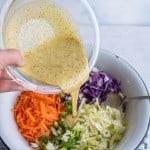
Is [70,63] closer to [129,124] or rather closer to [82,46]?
[82,46]

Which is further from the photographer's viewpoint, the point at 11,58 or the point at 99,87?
the point at 99,87

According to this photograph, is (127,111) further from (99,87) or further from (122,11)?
(122,11)

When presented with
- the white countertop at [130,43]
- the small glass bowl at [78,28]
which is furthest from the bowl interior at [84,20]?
the white countertop at [130,43]

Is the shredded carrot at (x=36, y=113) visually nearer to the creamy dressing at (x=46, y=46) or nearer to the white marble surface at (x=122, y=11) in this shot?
the creamy dressing at (x=46, y=46)

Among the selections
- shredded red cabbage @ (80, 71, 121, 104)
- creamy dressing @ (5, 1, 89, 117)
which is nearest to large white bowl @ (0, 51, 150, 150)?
shredded red cabbage @ (80, 71, 121, 104)

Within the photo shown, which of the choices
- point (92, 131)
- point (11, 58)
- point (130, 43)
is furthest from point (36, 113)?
point (130, 43)
